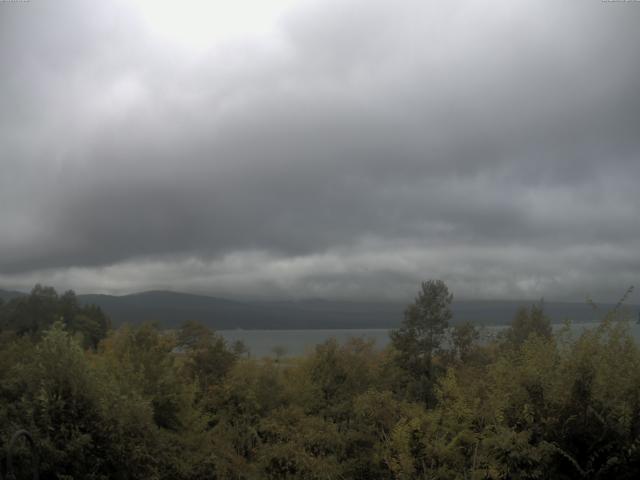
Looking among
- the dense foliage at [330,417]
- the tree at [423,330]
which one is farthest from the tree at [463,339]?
the dense foliage at [330,417]

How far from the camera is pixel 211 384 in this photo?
28.0 meters

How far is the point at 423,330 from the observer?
3466cm

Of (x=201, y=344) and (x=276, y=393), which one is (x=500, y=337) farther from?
(x=201, y=344)

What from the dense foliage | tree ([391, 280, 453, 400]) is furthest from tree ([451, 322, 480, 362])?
the dense foliage

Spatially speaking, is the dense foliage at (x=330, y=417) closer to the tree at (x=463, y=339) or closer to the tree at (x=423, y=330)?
the tree at (x=423, y=330)

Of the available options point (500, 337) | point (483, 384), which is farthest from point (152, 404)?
point (500, 337)

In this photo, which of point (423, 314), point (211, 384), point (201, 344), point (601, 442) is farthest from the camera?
point (423, 314)

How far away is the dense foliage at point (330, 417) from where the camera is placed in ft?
38.5

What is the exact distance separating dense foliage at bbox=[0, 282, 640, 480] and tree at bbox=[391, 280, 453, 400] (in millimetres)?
5654

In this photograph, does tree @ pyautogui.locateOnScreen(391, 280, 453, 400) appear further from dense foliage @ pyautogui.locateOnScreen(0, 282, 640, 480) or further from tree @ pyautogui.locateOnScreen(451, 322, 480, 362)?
dense foliage @ pyautogui.locateOnScreen(0, 282, 640, 480)

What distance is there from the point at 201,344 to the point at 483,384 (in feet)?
66.6

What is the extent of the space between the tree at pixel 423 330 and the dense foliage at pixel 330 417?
223 inches

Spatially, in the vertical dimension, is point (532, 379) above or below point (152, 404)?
above

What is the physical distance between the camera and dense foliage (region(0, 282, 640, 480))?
38.5 feet
